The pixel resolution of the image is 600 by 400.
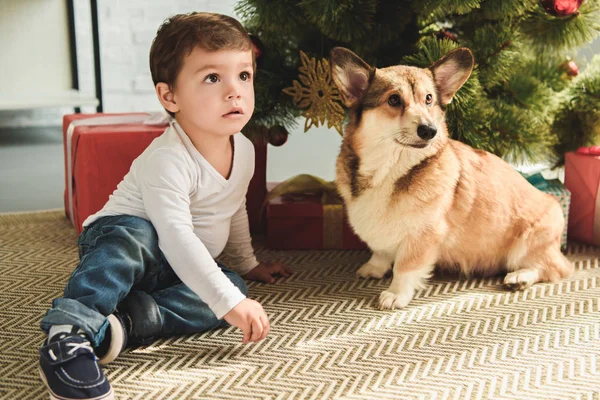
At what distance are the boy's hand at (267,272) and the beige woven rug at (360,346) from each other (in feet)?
0.08

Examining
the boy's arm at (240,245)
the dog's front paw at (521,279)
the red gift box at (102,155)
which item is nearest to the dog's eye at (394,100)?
the boy's arm at (240,245)

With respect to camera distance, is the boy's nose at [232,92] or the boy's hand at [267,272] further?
the boy's hand at [267,272]

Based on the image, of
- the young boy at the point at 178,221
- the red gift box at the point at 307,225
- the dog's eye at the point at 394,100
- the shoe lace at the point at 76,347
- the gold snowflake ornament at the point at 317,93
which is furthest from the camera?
the red gift box at the point at 307,225

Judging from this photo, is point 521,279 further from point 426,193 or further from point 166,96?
point 166,96

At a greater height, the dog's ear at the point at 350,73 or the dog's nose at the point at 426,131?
the dog's ear at the point at 350,73

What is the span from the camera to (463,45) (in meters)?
1.65

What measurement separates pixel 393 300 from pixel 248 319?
389mm

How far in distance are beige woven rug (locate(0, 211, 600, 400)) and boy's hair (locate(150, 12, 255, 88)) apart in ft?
1.67

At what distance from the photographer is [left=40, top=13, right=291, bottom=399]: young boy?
111cm

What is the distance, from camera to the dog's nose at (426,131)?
1.28 metres

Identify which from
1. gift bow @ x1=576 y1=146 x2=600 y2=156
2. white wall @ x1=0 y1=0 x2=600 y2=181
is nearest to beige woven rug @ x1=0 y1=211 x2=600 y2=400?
gift bow @ x1=576 y1=146 x2=600 y2=156

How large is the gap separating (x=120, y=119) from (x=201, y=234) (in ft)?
2.09

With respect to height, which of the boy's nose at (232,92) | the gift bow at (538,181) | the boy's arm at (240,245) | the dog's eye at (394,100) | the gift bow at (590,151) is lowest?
the boy's arm at (240,245)

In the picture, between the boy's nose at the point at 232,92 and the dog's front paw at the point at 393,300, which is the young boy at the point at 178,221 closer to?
the boy's nose at the point at 232,92
